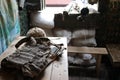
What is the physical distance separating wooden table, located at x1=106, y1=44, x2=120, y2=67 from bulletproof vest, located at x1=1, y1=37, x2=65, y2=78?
106 centimetres

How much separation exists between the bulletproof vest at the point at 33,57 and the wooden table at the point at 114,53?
1061 mm

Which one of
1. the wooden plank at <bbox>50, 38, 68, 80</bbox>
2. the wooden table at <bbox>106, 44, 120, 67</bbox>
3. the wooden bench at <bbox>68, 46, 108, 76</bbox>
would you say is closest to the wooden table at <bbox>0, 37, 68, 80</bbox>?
the wooden plank at <bbox>50, 38, 68, 80</bbox>

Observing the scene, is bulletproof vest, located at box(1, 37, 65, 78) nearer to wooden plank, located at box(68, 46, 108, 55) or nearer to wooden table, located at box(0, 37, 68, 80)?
Answer: wooden table, located at box(0, 37, 68, 80)

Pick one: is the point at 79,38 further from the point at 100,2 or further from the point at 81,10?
the point at 100,2

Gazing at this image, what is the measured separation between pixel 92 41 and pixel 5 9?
5.73 feet

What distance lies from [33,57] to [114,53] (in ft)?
5.53

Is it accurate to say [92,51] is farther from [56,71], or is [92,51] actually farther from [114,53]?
[56,71]

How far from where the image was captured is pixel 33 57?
1.52 meters

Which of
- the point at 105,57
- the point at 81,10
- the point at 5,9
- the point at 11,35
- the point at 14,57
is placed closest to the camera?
the point at 14,57

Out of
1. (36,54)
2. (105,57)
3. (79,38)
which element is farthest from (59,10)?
(36,54)

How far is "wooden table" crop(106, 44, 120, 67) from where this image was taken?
103 inches

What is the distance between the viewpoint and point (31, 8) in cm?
320

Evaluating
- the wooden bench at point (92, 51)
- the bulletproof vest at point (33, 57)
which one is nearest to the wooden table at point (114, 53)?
the wooden bench at point (92, 51)

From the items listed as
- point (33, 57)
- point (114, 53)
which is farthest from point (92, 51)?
point (33, 57)
